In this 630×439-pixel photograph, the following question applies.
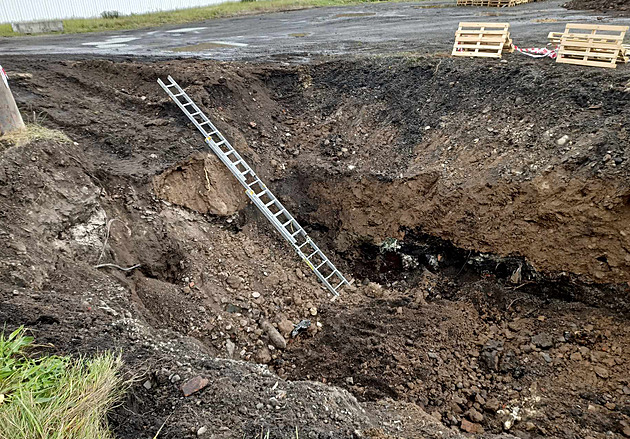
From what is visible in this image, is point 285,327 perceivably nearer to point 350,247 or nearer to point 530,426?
point 350,247

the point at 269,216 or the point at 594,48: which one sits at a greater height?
the point at 594,48

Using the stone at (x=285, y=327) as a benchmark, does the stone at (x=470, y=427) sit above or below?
below

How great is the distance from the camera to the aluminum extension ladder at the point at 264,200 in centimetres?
823

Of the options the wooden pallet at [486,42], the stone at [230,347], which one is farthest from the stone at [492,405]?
the wooden pallet at [486,42]

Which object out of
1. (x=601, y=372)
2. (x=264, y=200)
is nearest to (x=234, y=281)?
(x=264, y=200)

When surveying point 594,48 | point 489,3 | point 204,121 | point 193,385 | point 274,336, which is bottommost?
point 274,336

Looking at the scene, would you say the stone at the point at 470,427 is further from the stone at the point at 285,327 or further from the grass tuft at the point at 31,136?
the grass tuft at the point at 31,136

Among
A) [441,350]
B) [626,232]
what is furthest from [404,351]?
[626,232]

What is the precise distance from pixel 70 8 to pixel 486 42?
67.6ft

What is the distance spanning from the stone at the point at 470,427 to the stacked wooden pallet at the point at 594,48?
6.94 m

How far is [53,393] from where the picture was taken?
11.2 feet

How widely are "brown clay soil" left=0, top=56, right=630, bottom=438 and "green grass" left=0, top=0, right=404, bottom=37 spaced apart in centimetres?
1053

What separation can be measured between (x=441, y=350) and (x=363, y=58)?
7.29m

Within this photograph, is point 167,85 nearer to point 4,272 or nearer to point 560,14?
point 4,272
